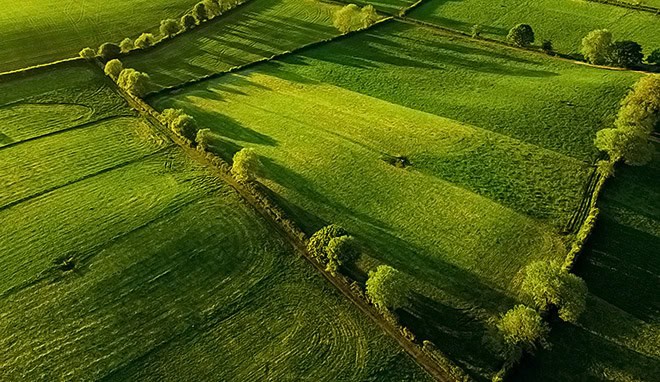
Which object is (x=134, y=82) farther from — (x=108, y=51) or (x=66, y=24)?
(x=66, y=24)

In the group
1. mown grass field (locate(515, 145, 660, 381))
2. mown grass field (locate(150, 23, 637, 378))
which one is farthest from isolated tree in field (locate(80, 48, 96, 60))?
mown grass field (locate(515, 145, 660, 381))

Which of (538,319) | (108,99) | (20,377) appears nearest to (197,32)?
(108,99)

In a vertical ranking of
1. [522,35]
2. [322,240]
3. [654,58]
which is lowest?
[322,240]

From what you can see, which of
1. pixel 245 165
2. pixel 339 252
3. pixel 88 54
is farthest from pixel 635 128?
pixel 88 54

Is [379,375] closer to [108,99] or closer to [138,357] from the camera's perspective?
[138,357]

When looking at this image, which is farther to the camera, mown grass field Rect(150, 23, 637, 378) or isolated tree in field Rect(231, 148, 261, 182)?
isolated tree in field Rect(231, 148, 261, 182)

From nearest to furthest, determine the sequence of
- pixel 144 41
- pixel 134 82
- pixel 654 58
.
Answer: pixel 134 82 < pixel 654 58 < pixel 144 41

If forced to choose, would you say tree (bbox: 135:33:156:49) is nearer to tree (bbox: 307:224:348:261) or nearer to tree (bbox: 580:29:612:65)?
tree (bbox: 307:224:348:261)
